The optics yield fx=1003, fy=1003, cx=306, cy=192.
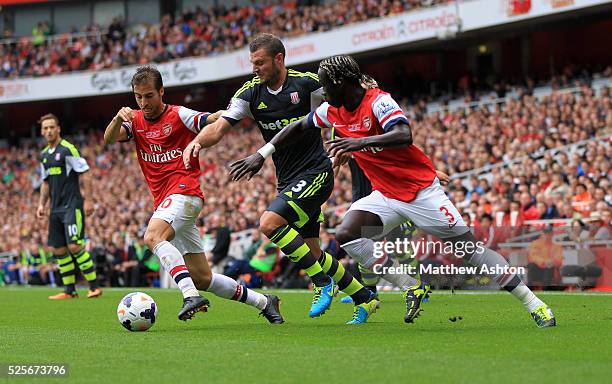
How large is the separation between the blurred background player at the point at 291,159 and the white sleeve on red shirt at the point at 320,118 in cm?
70

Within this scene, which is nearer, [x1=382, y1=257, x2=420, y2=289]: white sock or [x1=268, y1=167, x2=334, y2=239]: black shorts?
[x1=268, y1=167, x2=334, y2=239]: black shorts

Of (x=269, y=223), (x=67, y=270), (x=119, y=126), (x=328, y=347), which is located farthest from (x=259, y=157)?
(x=67, y=270)

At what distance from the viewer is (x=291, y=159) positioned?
902 cm

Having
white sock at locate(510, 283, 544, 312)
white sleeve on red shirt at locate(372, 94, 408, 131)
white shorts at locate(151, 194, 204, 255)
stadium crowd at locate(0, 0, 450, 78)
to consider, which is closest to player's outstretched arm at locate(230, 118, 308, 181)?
white sleeve on red shirt at locate(372, 94, 408, 131)

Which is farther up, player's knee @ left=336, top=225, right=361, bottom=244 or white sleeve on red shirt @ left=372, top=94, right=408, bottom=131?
white sleeve on red shirt @ left=372, top=94, right=408, bottom=131

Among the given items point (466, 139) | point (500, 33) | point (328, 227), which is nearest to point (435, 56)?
point (500, 33)

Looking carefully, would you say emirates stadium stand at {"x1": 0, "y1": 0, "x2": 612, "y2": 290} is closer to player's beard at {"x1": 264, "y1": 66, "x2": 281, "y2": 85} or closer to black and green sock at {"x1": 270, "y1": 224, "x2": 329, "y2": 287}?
black and green sock at {"x1": 270, "y1": 224, "x2": 329, "y2": 287}

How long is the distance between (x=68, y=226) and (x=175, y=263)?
22.0 ft

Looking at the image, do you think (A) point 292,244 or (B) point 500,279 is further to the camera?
(A) point 292,244

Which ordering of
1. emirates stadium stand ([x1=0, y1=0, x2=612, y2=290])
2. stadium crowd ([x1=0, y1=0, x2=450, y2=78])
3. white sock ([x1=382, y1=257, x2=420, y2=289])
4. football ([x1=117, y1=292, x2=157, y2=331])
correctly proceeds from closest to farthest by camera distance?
football ([x1=117, y1=292, x2=157, y2=331])
white sock ([x1=382, y1=257, x2=420, y2=289])
emirates stadium stand ([x1=0, y1=0, x2=612, y2=290])
stadium crowd ([x1=0, y1=0, x2=450, y2=78])

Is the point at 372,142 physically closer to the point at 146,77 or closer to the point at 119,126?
the point at 146,77

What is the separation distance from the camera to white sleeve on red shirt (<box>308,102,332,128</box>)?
25.9 feet

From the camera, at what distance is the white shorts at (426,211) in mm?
7699

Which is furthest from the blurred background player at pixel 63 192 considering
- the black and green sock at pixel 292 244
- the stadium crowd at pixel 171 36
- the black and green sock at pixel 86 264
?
the stadium crowd at pixel 171 36
